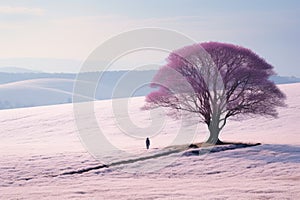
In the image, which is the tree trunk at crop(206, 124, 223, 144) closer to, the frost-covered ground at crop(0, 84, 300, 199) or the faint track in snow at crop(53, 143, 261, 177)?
the faint track in snow at crop(53, 143, 261, 177)

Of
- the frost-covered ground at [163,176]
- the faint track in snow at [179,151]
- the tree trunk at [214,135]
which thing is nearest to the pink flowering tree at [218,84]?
the tree trunk at [214,135]

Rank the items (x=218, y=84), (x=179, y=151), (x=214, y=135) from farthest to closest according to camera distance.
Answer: (x=214, y=135)
(x=218, y=84)
(x=179, y=151)

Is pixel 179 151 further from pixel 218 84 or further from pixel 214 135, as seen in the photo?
pixel 218 84

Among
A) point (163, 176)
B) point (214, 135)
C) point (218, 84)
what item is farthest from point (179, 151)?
point (163, 176)

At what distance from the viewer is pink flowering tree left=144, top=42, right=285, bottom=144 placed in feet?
139

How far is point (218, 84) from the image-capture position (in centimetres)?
4284

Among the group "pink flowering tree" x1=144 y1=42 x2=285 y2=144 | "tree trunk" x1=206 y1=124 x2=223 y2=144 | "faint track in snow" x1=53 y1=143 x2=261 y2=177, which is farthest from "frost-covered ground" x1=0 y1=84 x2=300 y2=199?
"pink flowering tree" x1=144 y1=42 x2=285 y2=144

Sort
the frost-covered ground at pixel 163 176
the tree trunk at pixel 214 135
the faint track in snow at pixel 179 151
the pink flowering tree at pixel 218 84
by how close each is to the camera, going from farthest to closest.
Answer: the tree trunk at pixel 214 135 < the pink flowering tree at pixel 218 84 < the faint track in snow at pixel 179 151 < the frost-covered ground at pixel 163 176

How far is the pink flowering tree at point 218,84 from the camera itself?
4247cm

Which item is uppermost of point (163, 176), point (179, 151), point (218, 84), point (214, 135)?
point (218, 84)

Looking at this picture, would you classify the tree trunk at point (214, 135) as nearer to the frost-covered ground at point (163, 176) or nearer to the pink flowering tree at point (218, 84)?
the pink flowering tree at point (218, 84)

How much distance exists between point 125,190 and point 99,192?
1.50 metres

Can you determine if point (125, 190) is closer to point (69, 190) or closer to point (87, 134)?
point (69, 190)

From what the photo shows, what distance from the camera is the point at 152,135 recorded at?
6144cm
